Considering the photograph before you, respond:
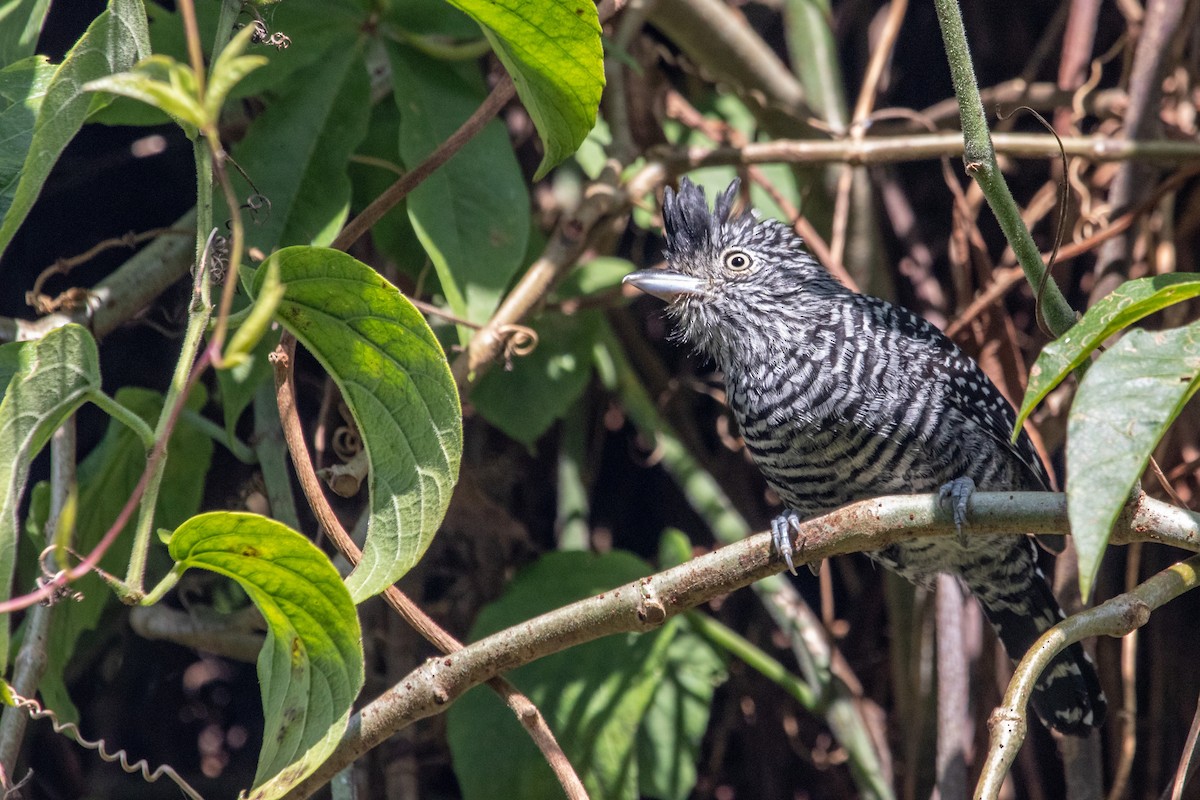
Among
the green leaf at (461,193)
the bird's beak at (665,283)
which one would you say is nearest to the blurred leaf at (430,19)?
the green leaf at (461,193)

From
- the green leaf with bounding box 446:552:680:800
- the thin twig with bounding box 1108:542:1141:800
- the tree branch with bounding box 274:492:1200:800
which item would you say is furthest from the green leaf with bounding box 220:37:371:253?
the thin twig with bounding box 1108:542:1141:800

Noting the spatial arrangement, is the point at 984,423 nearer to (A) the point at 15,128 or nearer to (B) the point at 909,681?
(B) the point at 909,681

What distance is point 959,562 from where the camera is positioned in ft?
7.41

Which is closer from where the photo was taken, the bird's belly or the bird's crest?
the bird's belly

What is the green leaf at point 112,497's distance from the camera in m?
2.00

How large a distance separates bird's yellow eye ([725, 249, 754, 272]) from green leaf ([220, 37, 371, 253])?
0.75 metres

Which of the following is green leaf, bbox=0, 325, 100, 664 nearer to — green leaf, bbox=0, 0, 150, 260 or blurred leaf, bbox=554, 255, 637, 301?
green leaf, bbox=0, 0, 150, 260

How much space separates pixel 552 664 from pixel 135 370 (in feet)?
3.34

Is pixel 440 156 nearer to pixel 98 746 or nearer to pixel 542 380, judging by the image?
pixel 542 380

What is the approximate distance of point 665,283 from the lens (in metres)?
2.25

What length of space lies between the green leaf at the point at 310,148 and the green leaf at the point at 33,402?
2.02ft

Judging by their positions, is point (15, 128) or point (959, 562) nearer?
point (15, 128)

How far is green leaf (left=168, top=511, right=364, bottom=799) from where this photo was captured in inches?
46.7

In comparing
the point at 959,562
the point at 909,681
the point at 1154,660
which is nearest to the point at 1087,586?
the point at 959,562
